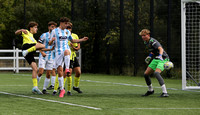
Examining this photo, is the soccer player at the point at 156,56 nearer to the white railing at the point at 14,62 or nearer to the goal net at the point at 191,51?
the goal net at the point at 191,51

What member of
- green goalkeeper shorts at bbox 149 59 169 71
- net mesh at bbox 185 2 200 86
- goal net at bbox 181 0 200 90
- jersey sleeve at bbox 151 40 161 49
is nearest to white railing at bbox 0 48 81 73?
net mesh at bbox 185 2 200 86

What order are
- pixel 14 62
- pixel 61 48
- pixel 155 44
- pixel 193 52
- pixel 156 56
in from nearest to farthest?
pixel 61 48 < pixel 155 44 < pixel 156 56 < pixel 193 52 < pixel 14 62

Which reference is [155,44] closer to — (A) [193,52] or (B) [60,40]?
(B) [60,40]

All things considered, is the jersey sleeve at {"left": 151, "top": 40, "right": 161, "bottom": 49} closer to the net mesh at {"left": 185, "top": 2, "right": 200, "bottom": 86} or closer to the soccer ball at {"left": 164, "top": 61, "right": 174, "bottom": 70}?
the soccer ball at {"left": 164, "top": 61, "right": 174, "bottom": 70}

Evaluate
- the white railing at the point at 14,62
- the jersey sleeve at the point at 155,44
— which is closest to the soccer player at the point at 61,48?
the jersey sleeve at the point at 155,44

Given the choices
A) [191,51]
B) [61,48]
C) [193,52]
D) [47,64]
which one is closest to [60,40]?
[61,48]

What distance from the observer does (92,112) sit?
8688 millimetres

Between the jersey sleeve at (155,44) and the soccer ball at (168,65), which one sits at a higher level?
the jersey sleeve at (155,44)

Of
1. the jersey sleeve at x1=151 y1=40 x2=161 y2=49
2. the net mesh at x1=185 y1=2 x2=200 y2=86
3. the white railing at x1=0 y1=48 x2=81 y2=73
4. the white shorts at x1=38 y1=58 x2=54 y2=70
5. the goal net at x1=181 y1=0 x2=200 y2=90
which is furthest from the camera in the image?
the white railing at x1=0 y1=48 x2=81 y2=73

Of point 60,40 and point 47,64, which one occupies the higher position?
point 60,40

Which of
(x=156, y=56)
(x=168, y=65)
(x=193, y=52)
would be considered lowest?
(x=168, y=65)

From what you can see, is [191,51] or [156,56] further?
[191,51]

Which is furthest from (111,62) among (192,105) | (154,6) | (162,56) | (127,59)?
(192,105)

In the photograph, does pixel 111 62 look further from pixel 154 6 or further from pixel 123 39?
pixel 154 6
